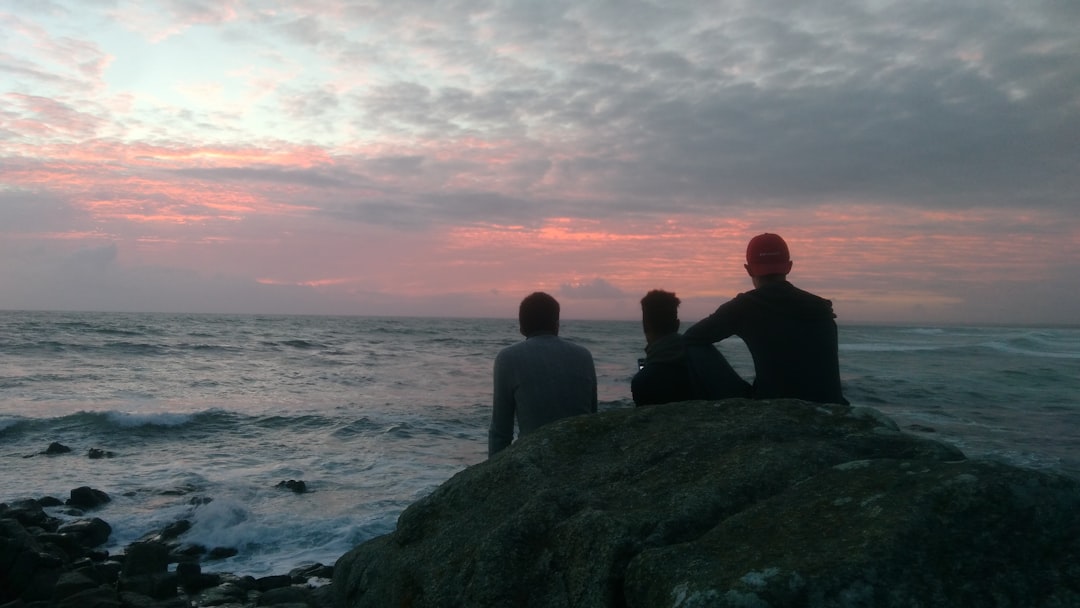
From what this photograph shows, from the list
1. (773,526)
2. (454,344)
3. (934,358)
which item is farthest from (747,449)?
(454,344)

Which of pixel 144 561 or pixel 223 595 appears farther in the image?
pixel 144 561

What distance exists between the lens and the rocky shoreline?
283 inches

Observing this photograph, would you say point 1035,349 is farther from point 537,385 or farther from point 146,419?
point 537,385

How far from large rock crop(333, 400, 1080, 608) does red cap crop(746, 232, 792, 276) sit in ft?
2.64

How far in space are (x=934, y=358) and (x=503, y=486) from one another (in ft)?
151

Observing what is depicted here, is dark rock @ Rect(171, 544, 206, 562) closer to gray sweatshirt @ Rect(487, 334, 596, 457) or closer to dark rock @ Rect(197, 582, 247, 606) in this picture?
dark rock @ Rect(197, 582, 247, 606)

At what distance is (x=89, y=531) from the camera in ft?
33.0

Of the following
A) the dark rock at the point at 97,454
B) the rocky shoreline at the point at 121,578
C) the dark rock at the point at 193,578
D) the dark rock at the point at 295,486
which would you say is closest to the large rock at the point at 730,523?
the rocky shoreline at the point at 121,578

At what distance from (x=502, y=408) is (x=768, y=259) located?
2.04 m

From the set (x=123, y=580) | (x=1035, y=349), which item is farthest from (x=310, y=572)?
(x=1035, y=349)

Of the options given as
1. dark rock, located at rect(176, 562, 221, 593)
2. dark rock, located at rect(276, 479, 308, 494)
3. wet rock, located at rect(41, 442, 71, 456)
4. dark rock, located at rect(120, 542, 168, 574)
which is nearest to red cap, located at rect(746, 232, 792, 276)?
dark rock, located at rect(176, 562, 221, 593)

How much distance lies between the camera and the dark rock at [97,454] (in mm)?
14875

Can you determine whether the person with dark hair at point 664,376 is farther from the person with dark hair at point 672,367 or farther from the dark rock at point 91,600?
the dark rock at point 91,600

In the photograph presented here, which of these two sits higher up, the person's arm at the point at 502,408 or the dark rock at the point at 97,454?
the person's arm at the point at 502,408
